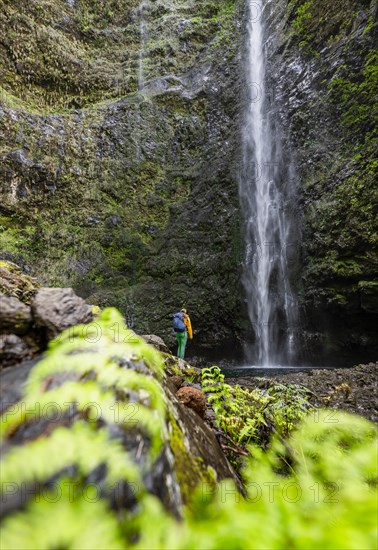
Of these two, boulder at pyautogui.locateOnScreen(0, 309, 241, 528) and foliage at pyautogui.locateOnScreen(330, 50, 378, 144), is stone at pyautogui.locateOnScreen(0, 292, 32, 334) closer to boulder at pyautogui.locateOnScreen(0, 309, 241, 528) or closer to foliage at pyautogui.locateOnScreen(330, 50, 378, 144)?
boulder at pyautogui.locateOnScreen(0, 309, 241, 528)

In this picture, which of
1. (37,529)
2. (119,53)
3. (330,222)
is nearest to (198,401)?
(37,529)

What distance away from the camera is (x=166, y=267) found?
46.1 ft

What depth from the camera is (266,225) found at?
1344cm

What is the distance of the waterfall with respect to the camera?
12344mm

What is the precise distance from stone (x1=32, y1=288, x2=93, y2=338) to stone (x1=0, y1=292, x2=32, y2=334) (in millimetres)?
48

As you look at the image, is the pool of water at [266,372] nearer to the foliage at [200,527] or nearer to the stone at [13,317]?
the stone at [13,317]

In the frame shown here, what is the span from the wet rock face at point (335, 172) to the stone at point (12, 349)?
32.8 ft

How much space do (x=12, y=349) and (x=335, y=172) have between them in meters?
12.0

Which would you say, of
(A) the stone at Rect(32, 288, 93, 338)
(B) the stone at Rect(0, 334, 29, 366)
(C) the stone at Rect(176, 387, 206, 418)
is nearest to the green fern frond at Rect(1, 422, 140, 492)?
(B) the stone at Rect(0, 334, 29, 366)

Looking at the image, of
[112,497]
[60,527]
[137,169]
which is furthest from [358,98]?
[60,527]

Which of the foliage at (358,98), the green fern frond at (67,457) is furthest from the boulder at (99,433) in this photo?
the foliage at (358,98)

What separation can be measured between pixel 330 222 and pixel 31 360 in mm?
11224

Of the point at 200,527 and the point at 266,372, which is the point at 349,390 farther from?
the point at 266,372

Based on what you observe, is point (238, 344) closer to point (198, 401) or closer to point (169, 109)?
point (198, 401)
